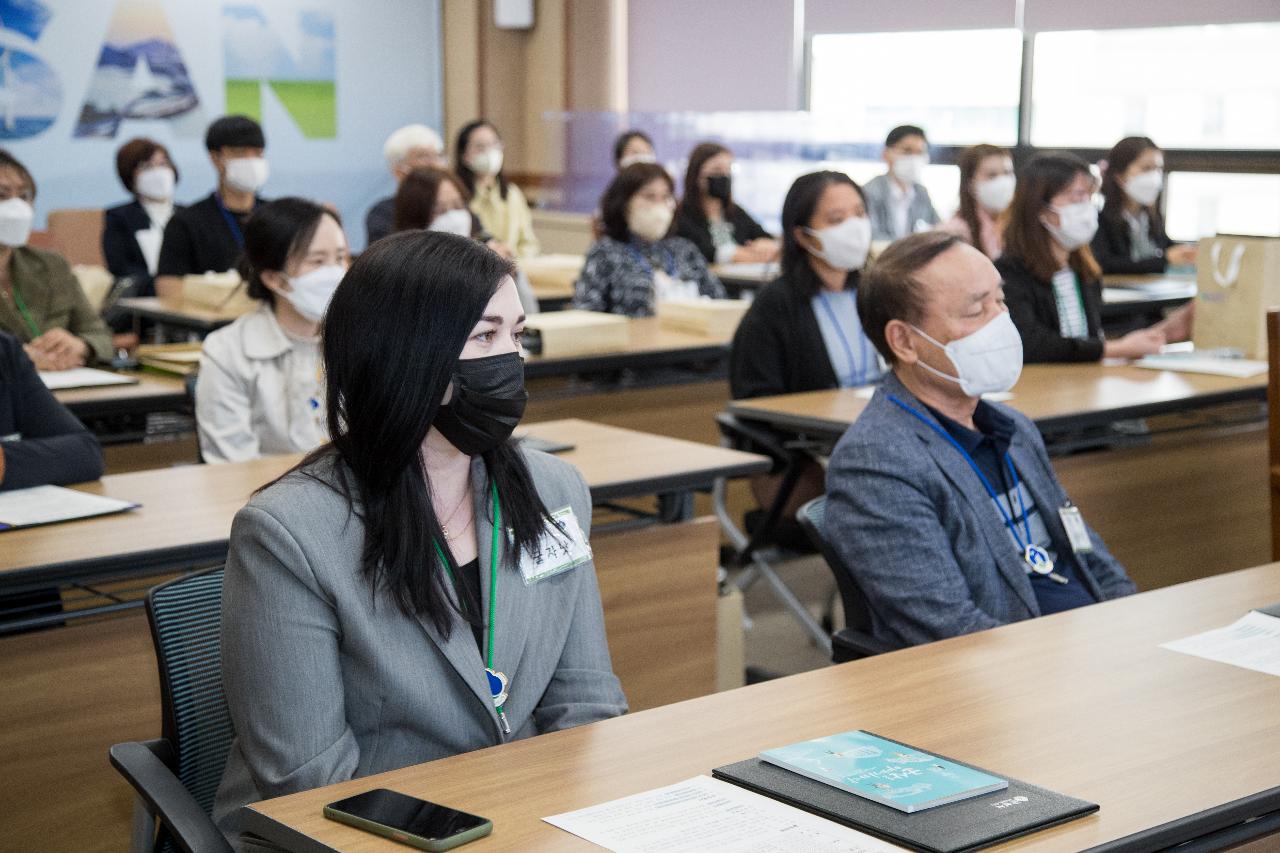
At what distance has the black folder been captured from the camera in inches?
55.9

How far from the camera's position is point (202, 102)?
9.66 metres

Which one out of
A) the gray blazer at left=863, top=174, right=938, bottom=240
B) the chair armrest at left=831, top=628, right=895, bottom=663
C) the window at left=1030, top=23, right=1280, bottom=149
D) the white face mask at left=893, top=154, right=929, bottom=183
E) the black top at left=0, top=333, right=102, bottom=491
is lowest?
the chair armrest at left=831, top=628, right=895, bottom=663

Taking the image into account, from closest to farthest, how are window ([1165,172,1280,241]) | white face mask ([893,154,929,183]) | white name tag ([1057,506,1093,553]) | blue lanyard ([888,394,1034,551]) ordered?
blue lanyard ([888,394,1034,551]), white name tag ([1057,506,1093,553]), window ([1165,172,1280,241]), white face mask ([893,154,929,183])

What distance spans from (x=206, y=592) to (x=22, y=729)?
72 cm

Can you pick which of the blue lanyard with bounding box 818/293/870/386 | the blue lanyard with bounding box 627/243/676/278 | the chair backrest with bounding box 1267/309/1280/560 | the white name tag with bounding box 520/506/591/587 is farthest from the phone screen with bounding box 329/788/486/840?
the blue lanyard with bounding box 627/243/676/278

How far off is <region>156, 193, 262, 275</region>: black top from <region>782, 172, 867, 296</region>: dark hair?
2593 millimetres

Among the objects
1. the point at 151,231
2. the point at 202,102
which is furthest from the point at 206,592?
the point at 202,102

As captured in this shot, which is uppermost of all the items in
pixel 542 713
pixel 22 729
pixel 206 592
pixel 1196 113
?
pixel 1196 113

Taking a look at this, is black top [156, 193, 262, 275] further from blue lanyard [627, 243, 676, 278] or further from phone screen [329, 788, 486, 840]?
phone screen [329, 788, 486, 840]

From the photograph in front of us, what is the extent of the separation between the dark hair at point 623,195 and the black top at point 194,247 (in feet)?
4.63

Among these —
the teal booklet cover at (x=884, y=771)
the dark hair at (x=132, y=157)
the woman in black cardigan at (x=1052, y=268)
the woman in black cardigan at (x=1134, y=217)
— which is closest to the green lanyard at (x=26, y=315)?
the dark hair at (x=132, y=157)

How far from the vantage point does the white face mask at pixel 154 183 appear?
6.73 m

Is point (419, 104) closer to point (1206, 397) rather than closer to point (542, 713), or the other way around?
point (1206, 397)

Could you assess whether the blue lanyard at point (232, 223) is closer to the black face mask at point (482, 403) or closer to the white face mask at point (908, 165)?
the white face mask at point (908, 165)
